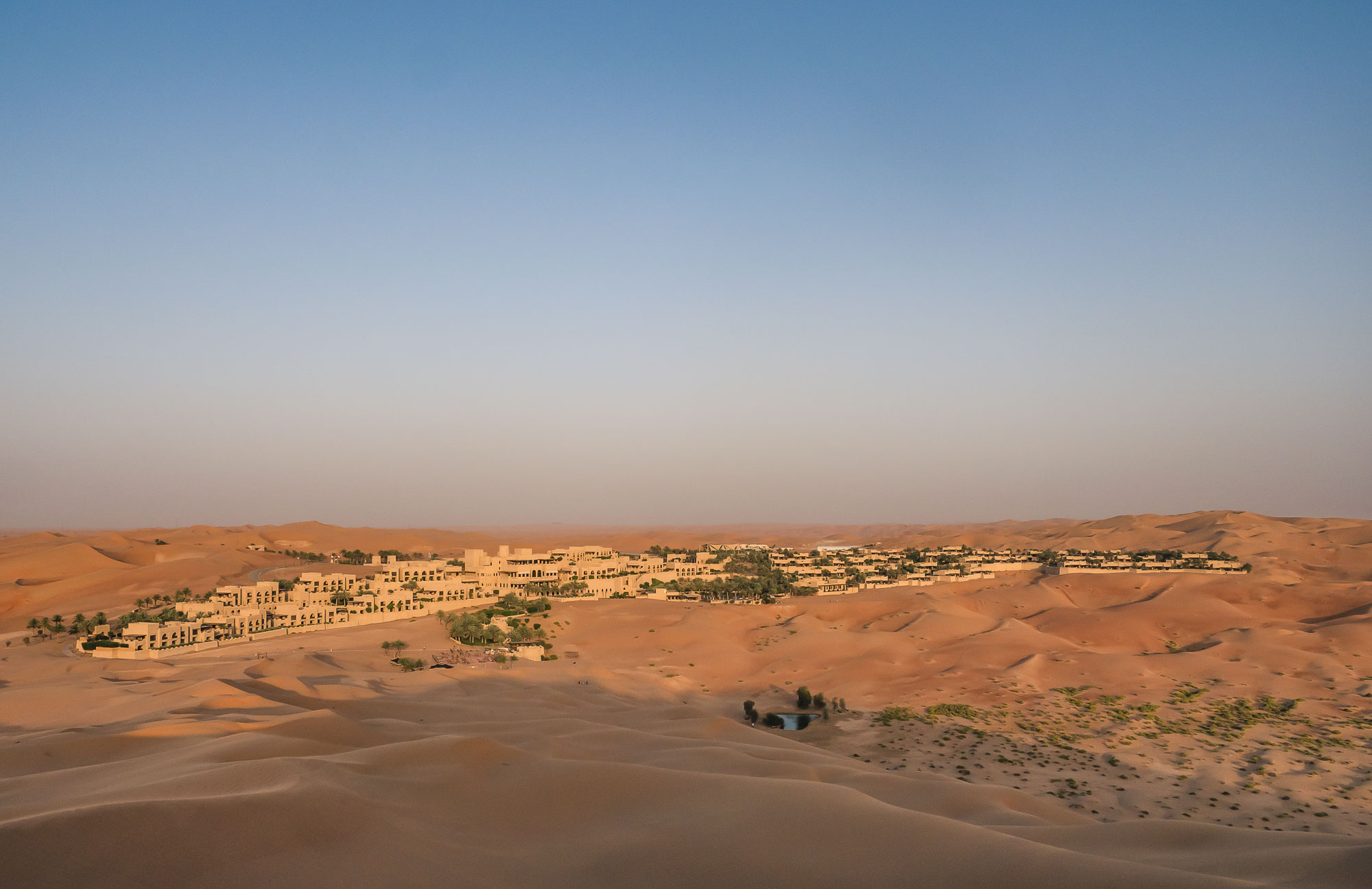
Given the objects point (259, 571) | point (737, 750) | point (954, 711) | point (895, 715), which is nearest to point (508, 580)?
point (259, 571)

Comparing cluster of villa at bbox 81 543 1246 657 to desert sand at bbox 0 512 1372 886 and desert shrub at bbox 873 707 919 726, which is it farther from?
desert shrub at bbox 873 707 919 726

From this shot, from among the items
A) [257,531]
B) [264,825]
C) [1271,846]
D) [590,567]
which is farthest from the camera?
[257,531]

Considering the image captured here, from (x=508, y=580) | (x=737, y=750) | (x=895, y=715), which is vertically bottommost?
(x=895, y=715)

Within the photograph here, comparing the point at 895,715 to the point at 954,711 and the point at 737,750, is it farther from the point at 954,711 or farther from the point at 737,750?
the point at 737,750

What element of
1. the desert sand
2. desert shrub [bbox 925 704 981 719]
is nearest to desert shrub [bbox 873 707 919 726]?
the desert sand

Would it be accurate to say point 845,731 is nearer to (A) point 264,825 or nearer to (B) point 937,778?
(B) point 937,778

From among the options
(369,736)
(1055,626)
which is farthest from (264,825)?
(1055,626)

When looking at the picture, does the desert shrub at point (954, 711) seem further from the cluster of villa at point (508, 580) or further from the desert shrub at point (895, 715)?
the cluster of villa at point (508, 580)
